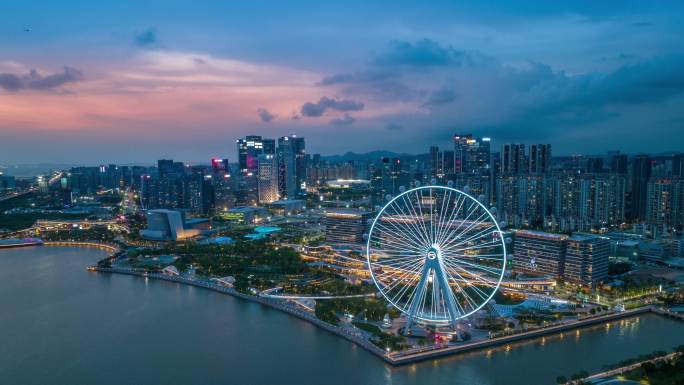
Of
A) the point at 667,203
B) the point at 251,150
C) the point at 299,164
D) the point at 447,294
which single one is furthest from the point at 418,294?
the point at 251,150

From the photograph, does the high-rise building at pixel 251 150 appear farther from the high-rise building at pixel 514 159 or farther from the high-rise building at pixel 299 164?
the high-rise building at pixel 514 159

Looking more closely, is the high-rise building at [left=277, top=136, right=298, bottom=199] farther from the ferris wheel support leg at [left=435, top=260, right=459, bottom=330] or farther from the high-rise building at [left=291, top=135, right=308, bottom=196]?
the ferris wheel support leg at [left=435, top=260, right=459, bottom=330]

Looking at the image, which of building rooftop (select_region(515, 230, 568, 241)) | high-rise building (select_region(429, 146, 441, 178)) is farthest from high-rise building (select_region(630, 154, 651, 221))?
high-rise building (select_region(429, 146, 441, 178))

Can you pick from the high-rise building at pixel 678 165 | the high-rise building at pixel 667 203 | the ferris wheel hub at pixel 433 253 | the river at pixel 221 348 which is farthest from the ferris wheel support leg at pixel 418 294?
the high-rise building at pixel 678 165

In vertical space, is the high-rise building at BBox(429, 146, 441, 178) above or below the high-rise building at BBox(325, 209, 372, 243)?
above

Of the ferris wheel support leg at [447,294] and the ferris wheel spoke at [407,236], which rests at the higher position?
the ferris wheel spoke at [407,236]

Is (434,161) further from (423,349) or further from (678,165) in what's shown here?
(423,349)
